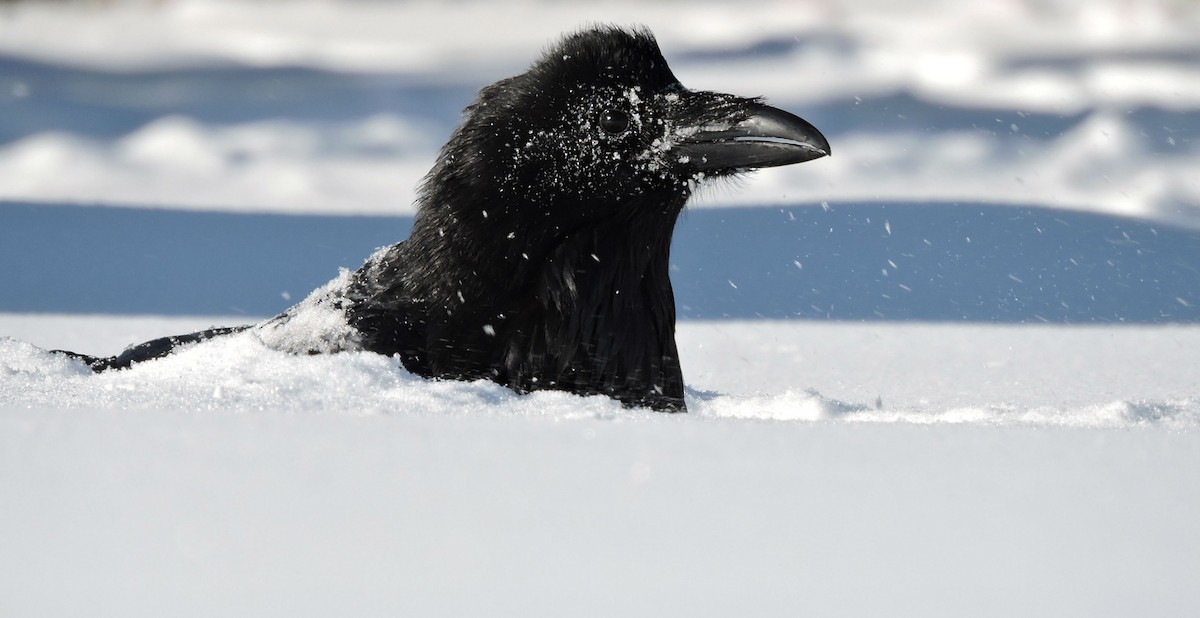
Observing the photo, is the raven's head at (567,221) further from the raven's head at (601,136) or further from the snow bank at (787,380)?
the snow bank at (787,380)

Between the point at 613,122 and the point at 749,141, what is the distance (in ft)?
1.40

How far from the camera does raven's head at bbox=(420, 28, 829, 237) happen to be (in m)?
3.62

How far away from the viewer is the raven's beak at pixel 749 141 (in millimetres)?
3664

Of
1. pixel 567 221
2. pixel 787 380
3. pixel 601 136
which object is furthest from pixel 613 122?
pixel 787 380

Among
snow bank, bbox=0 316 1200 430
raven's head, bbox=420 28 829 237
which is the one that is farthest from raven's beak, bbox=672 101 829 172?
Answer: snow bank, bbox=0 316 1200 430

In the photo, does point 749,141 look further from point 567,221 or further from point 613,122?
point 567,221

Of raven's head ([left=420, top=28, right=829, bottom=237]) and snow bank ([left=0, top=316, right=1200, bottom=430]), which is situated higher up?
raven's head ([left=420, top=28, right=829, bottom=237])

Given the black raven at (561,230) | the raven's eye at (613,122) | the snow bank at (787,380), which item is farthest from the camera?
the raven's eye at (613,122)

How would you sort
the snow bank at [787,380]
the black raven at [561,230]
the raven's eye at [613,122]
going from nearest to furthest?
the snow bank at [787,380]
the black raven at [561,230]
the raven's eye at [613,122]

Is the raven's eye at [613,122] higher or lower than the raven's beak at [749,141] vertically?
higher

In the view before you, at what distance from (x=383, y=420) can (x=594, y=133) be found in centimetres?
179

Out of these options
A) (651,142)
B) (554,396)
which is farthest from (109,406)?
(651,142)

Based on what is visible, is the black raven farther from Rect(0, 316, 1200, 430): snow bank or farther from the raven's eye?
Rect(0, 316, 1200, 430): snow bank

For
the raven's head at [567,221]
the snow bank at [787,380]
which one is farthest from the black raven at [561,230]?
the snow bank at [787,380]
